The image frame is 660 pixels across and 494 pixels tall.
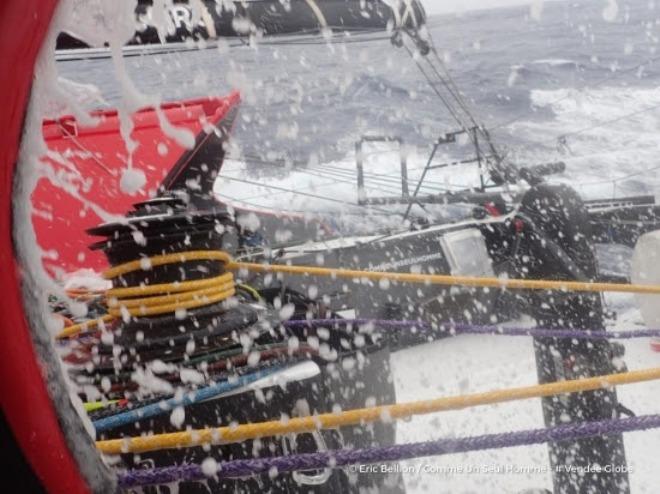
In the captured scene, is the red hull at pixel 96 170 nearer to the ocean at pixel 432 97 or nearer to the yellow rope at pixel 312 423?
the ocean at pixel 432 97

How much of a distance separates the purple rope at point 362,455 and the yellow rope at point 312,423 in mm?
57

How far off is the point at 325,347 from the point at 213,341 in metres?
0.44

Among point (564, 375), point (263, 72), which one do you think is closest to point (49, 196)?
point (564, 375)

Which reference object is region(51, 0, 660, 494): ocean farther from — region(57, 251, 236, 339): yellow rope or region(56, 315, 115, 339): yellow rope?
region(56, 315, 115, 339): yellow rope

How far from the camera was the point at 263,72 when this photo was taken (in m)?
25.8

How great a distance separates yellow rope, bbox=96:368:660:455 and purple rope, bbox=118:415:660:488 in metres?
0.06

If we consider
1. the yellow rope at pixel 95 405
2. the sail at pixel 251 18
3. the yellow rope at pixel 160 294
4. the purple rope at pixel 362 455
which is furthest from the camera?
the sail at pixel 251 18

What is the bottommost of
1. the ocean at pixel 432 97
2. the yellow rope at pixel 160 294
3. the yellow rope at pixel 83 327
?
the yellow rope at pixel 83 327

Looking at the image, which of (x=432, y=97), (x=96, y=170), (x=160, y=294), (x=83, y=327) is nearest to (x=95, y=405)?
(x=160, y=294)

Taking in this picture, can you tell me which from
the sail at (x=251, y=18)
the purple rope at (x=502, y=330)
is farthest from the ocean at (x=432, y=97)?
the purple rope at (x=502, y=330)

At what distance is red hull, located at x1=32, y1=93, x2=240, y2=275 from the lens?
18.1 ft

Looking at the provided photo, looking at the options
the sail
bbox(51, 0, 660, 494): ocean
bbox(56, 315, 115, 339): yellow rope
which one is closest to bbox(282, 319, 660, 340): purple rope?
bbox(56, 315, 115, 339): yellow rope

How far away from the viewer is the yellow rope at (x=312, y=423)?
1094mm

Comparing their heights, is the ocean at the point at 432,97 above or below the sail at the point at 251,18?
above
